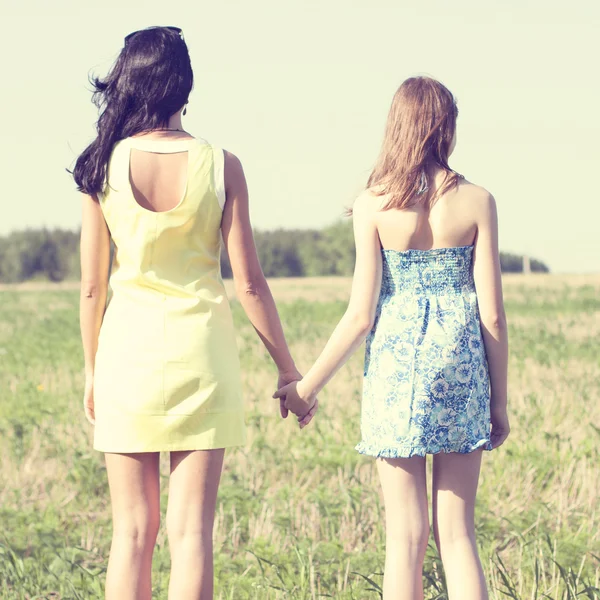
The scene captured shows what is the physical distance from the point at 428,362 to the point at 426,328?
111mm

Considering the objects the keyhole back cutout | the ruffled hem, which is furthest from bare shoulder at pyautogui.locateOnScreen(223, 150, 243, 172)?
the ruffled hem

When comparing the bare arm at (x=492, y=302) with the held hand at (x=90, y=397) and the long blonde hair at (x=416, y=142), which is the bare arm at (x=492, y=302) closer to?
the long blonde hair at (x=416, y=142)

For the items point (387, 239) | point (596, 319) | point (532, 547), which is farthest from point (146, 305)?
point (596, 319)

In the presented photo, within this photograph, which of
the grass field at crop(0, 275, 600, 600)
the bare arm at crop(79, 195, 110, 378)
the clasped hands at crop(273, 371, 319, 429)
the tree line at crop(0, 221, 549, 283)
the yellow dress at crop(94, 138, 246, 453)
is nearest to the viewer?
the yellow dress at crop(94, 138, 246, 453)

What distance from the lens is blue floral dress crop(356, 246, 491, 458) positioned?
338 centimetres

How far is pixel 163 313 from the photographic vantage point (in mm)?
3244

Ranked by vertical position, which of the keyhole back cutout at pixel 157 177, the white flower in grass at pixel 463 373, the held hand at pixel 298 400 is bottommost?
the held hand at pixel 298 400

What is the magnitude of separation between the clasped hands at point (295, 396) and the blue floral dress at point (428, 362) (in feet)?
0.93

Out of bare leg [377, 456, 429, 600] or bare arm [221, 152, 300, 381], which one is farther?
bare leg [377, 456, 429, 600]

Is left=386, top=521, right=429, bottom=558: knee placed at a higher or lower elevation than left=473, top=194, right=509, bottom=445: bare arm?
lower

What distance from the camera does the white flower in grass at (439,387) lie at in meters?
3.38

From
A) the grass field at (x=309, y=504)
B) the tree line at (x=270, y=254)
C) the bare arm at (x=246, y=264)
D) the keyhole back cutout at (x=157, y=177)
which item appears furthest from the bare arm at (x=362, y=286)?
the tree line at (x=270, y=254)

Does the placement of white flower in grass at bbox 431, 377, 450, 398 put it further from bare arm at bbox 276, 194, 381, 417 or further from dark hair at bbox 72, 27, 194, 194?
dark hair at bbox 72, 27, 194, 194

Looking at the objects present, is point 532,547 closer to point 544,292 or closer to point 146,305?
point 146,305
